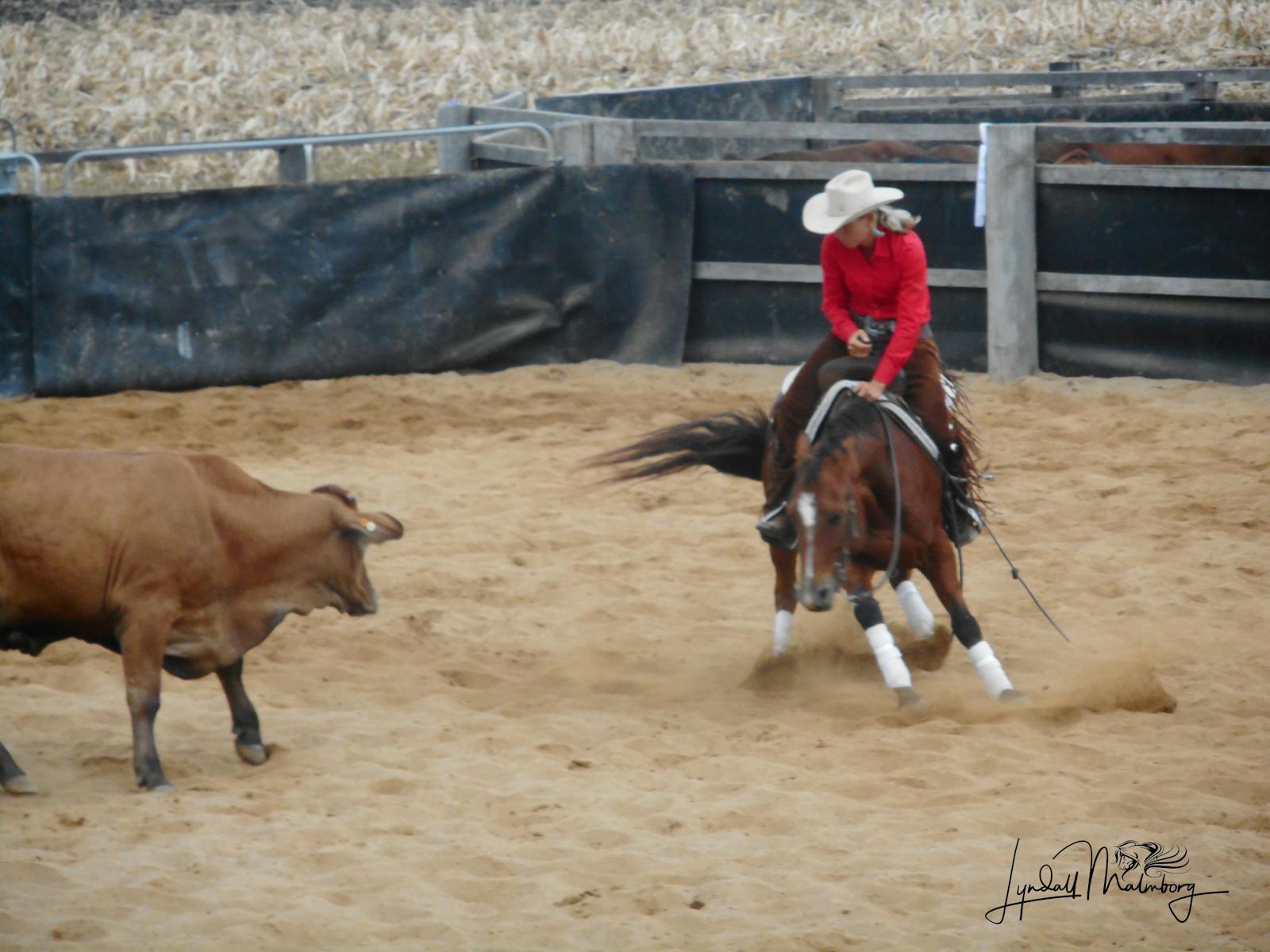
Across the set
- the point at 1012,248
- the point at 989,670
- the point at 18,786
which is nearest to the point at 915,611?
the point at 989,670

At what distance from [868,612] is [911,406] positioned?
0.93m

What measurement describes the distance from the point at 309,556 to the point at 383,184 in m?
6.54

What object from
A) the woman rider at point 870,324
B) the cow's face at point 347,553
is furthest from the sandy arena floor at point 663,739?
the woman rider at point 870,324

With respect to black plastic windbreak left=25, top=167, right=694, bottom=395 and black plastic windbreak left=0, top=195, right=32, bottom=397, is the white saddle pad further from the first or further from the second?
black plastic windbreak left=0, top=195, right=32, bottom=397

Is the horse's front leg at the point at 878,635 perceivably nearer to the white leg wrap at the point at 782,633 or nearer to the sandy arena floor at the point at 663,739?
the sandy arena floor at the point at 663,739

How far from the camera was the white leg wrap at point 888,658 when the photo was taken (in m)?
6.24

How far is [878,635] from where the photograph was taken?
6.34 m

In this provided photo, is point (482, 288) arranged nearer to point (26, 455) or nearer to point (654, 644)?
point (654, 644)

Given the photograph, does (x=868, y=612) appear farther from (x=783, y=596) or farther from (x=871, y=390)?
(x=871, y=390)

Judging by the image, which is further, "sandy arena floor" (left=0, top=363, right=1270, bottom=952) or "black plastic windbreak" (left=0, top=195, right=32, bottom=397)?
"black plastic windbreak" (left=0, top=195, right=32, bottom=397)

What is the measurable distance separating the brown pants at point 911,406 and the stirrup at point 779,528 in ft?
0.51

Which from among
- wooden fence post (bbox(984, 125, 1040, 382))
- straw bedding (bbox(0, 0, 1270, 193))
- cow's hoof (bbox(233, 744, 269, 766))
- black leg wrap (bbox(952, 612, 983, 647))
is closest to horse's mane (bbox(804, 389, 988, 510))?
black leg wrap (bbox(952, 612, 983, 647))

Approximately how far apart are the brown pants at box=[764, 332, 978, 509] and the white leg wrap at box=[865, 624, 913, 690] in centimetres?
73

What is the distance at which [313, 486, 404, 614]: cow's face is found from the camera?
5.77 m
